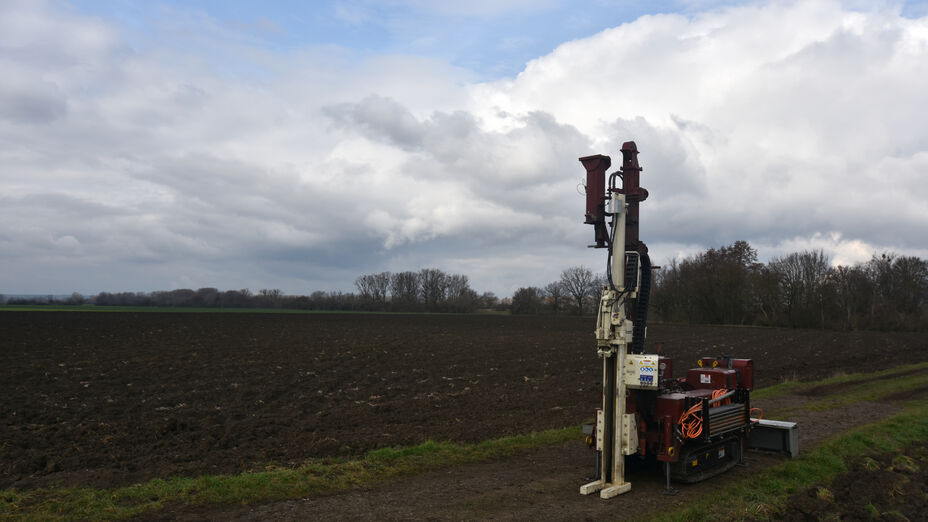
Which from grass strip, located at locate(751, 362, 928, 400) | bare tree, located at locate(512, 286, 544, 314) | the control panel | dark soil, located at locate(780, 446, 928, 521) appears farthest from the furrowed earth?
bare tree, located at locate(512, 286, 544, 314)

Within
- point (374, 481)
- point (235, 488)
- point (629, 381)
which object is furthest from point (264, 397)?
point (629, 381)

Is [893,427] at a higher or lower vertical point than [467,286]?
lower

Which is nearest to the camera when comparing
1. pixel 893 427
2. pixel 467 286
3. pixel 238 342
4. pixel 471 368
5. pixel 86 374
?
pixel 893 427

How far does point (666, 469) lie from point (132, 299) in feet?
466

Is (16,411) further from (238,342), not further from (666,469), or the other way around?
(238,342)

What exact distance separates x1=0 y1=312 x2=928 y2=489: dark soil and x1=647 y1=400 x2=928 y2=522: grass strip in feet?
16.6

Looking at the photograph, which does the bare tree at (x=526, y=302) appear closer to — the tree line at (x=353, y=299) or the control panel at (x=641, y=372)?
the tree line at (x=353, y=299)

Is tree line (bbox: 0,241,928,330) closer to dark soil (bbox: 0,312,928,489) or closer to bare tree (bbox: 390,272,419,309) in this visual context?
dark soil (bbox: 0,312,928,489)

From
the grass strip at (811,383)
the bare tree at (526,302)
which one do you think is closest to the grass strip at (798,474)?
the grass strip at (811,383)

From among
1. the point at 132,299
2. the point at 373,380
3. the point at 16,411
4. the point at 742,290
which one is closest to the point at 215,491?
the point at 16,411

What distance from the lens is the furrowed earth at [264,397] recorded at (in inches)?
429

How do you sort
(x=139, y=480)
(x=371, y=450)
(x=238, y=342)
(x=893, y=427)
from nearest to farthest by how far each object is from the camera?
1. (x=139, y=480)
2. (x=371, y=450)
3. (x=893, y=427)
4. (x=238, y=342)

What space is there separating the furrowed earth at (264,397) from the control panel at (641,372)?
1854 millimetres

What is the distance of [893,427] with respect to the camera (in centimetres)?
1312
